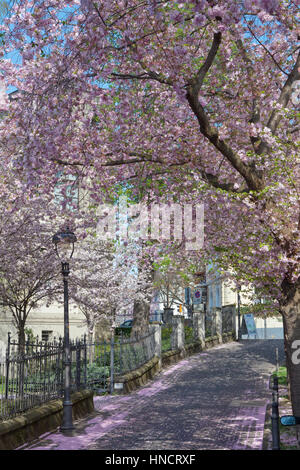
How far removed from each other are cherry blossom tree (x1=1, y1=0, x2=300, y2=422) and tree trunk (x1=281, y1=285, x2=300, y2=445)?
0.07 ft

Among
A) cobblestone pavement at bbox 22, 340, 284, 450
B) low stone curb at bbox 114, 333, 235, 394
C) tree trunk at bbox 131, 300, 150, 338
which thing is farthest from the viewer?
tree trunk at bbox 131, 300, 150, 338

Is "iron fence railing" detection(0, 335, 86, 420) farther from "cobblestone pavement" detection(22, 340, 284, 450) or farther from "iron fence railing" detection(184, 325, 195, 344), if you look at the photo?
"iron fence railing" detection(184, 325, 195, 344)

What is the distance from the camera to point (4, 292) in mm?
22594

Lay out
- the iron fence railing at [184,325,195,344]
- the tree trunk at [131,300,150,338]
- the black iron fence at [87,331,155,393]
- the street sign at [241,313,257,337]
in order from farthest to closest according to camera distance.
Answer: the street sign at [241,313,257,337], the iron fence railing at [184,325,195,344], the tree trunk at [131,300,150,338], the black iron fence at [87,331,155,393]

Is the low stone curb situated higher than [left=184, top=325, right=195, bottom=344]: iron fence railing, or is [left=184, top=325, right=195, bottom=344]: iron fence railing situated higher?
[left=184, top=325, right=195, bottom=344]: iron fence railing

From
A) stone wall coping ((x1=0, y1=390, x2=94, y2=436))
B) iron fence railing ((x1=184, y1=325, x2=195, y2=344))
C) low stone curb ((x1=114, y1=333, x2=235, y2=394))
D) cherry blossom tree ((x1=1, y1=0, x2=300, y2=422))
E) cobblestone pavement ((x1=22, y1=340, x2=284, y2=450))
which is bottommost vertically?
cobblestone pavement ((x1=22, y1=340, x2=284, y2=450))

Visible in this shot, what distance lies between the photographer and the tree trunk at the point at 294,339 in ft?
34.4

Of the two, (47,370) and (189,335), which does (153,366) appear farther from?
(47,370)

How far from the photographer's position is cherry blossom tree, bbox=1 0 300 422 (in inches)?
352

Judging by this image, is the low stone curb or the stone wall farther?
the low stone curb

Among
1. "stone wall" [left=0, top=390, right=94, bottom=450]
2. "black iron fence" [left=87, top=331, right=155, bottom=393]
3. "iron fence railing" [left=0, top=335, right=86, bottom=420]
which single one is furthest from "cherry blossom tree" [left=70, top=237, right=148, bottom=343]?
"iron fence railing" [left=0, top=335, right=86, bottom=420]

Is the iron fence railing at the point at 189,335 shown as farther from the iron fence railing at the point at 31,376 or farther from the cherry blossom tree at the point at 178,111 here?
the iron fence railing at the point at 31,376

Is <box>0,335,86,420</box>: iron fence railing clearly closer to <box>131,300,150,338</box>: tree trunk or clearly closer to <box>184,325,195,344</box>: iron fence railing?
<box>131,300,150,338</box>: tree trunk

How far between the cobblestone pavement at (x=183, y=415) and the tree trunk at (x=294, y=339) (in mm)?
1104
